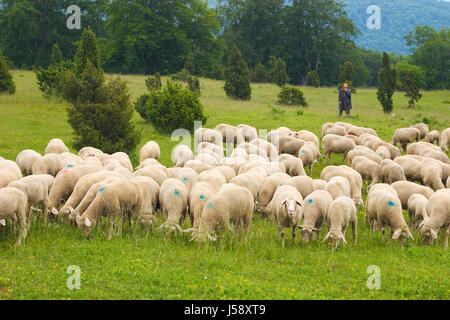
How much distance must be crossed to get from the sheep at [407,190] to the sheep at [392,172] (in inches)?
64.4

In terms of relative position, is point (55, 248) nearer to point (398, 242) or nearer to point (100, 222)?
point (100, 222)

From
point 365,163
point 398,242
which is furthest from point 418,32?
point 398,242

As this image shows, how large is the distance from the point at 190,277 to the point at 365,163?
841cm

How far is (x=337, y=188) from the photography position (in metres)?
11.2

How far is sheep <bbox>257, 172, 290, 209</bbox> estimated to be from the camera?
38.7 feet

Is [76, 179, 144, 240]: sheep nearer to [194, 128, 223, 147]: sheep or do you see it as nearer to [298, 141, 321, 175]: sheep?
[298, 141, 321, 175]: sheep

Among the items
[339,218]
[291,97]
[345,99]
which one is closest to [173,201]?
[339,218]

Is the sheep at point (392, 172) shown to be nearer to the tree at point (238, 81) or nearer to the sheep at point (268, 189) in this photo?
the sheep at point (268, 189)

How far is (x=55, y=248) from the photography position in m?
8.77

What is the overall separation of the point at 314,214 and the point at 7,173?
677cm

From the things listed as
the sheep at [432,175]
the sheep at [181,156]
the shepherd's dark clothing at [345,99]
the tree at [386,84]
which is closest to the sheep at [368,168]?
the sheep at [432,175]

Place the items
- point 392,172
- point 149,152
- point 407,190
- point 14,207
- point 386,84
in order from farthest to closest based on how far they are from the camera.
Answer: point 386,84, point 149,152, point 392,172, point 407,190, point 14,207

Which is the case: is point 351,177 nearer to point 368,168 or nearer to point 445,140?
point 368,168

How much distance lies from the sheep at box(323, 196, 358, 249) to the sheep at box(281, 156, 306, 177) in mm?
4708
